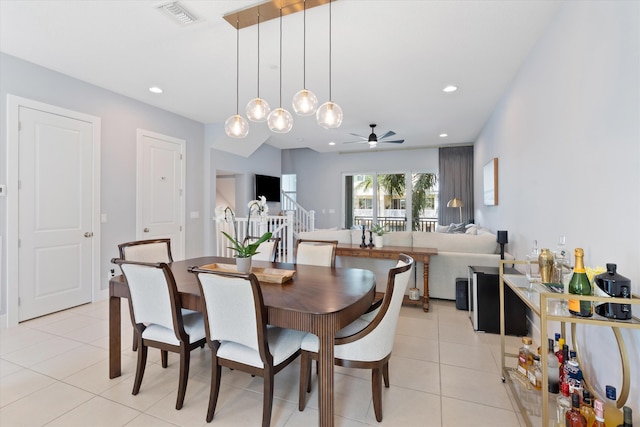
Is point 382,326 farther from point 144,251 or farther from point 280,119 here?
point 144,251

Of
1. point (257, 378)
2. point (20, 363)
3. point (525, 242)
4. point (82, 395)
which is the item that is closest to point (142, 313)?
point (82, 395)

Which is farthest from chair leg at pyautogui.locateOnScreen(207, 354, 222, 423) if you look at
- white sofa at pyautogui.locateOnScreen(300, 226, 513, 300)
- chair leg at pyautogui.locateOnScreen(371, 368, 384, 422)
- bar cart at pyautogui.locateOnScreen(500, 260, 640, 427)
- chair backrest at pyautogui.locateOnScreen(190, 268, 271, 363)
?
white sofa at pyautogui.locateOnScreen(300, 226, 513, 300)

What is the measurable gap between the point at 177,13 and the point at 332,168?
6.55 metres

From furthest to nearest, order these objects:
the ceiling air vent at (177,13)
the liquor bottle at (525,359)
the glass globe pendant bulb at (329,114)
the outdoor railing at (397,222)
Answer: the outdoor railing at (397,222) < the glass globe pendant bulb at (329,114) < the ceiling air vent at (177,13) < the liquor bottle at (525,359)

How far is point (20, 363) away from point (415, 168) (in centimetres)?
781

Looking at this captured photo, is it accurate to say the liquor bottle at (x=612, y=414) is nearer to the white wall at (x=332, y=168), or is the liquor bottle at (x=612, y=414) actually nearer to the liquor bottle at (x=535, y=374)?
the liquor bottle at (x=535, y=374)

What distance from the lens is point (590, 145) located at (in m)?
1.93

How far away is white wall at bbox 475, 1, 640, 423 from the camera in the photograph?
155 centimetres

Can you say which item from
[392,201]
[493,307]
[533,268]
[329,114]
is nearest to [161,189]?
[329,114]

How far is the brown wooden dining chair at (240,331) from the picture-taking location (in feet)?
5.27

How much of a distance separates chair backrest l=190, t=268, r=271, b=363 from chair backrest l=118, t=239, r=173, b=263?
1277mm

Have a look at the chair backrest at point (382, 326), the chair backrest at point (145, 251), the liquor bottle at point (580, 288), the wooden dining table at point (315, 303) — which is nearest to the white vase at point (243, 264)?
the wooden dining table at point (315, 303)

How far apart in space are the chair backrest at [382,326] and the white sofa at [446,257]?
2434 mm

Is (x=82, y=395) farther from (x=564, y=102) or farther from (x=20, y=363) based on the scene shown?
(x=564, y=102)
